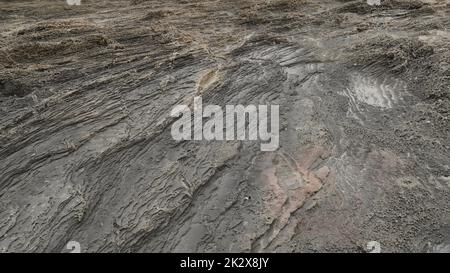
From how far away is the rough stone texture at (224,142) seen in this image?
5031 millimetres

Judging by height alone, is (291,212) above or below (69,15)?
below

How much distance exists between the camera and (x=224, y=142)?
19.6 feet

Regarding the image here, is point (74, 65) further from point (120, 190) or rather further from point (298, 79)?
point (298, 79)

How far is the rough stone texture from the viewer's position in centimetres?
503

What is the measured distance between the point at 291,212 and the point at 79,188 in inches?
87.3

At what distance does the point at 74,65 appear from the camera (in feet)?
22.8
